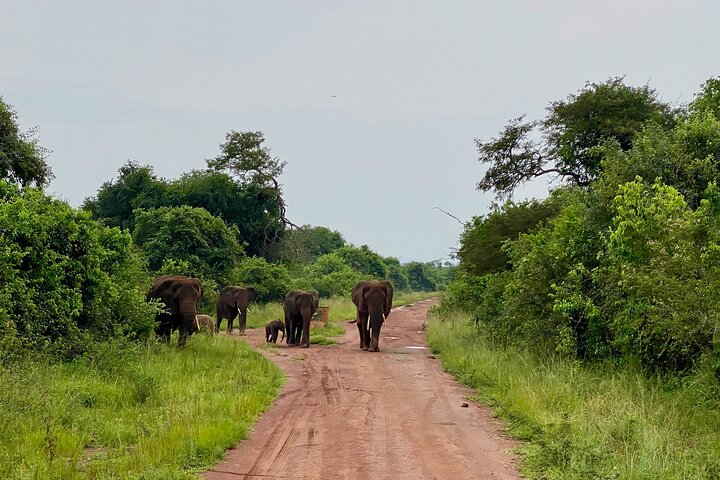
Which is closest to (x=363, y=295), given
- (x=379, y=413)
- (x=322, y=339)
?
(x=322, y=339)

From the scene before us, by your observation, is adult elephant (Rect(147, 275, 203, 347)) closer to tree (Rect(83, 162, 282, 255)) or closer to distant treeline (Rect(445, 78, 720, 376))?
distant treeline (Rect(445, 78, 720, 376))

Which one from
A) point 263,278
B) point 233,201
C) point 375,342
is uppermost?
point 233,201

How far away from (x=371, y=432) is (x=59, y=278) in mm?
6628

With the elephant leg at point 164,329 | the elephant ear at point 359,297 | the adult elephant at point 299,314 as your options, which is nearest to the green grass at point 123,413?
the elephant leg at point 164,329

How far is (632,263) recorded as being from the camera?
35.8 ft

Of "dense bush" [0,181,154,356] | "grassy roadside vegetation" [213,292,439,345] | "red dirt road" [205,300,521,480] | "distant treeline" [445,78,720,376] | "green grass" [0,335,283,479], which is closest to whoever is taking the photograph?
"green grass" [0,335,283,479]

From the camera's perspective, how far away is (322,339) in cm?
2161

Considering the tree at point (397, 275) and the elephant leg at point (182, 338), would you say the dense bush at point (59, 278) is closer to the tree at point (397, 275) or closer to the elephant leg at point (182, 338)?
the elephant leg at point (182, 338)

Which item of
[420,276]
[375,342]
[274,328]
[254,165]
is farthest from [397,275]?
[375,342]

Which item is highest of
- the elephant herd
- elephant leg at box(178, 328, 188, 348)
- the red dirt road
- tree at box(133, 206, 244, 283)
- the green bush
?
tree at box(133, 206, 244, 283)

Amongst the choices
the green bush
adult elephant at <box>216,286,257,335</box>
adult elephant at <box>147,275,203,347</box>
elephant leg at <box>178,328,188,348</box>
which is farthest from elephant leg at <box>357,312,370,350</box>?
the green bush

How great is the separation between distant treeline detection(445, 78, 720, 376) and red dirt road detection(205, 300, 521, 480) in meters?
2.56

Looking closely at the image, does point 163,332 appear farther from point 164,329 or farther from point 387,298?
point 387,298

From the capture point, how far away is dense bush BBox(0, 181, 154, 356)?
11117 millimetres
